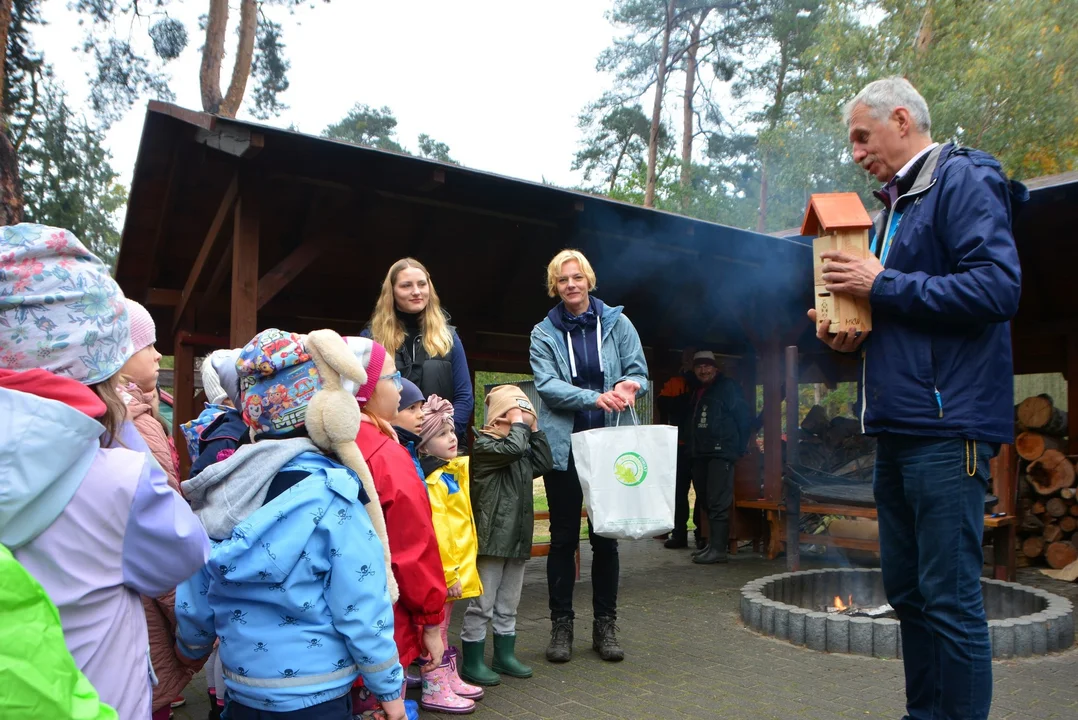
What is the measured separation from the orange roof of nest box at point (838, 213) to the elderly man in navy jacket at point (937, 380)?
0.10 m

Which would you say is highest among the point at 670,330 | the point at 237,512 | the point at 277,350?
the point at 670,330

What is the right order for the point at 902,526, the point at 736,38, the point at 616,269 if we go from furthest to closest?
the point at 736,38 < the point at 616,269 < the point at 902,526

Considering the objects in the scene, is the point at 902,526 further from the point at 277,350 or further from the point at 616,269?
the point at 616,269

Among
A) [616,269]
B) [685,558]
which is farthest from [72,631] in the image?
[685,558]

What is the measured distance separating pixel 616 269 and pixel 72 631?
6753 millimetres

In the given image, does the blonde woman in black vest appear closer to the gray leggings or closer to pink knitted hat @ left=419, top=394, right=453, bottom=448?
pink knitted hat @ left=419, top=394, right=453, bottom=448

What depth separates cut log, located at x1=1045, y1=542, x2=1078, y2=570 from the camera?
26.1 feet

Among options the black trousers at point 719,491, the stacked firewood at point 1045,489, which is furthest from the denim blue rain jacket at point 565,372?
the stacked firewood at point 1045,489

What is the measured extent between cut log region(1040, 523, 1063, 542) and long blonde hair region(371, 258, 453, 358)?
6936mm

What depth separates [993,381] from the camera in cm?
245

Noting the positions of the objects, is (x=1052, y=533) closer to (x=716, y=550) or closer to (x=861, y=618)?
(x=716, y=550)

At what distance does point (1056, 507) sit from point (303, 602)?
8.32 meters

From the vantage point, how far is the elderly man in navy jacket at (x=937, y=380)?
7.86 feet

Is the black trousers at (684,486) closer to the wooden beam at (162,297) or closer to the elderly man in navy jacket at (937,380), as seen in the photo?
the wooden beam at (162,297)
